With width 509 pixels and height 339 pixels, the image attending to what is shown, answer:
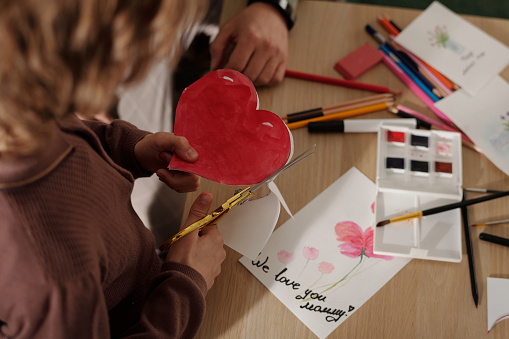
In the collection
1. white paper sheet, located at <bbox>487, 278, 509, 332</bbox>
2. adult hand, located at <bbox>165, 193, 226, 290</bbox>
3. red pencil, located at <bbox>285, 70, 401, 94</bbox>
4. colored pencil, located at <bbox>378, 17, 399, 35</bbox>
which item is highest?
colored pencil, located at <bbox>378, 17, 399, 35</bbox>

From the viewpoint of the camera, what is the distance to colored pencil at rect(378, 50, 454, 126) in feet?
2.75

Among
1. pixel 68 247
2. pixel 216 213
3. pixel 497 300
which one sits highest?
pixel 68 247

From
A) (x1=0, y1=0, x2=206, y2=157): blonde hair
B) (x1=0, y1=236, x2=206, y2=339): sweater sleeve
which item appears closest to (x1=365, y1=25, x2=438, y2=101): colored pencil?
(x1=0, y1=0, x2=206, y2=157): blonde hair

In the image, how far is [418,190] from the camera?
753mm

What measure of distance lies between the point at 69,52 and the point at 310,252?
1.63ft

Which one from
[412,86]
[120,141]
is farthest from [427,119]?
[120,141]

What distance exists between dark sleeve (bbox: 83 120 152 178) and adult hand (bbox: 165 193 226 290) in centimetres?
14

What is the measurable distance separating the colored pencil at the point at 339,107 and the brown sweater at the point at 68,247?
1.10ft

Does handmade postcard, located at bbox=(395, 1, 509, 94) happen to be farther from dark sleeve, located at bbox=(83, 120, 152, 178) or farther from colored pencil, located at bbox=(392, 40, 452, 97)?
dark sleeve, located at bbox=(83, 120, 152, 178)

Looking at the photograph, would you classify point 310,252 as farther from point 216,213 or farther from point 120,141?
point 120,141

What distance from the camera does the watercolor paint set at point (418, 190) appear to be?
0.73m

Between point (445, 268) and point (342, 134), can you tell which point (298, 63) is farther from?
point (445, 268)

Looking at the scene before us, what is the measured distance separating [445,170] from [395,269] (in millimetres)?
188

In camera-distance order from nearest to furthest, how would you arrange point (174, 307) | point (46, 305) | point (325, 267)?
point (46, 305)
point (174, 307)
point (325, 267)
